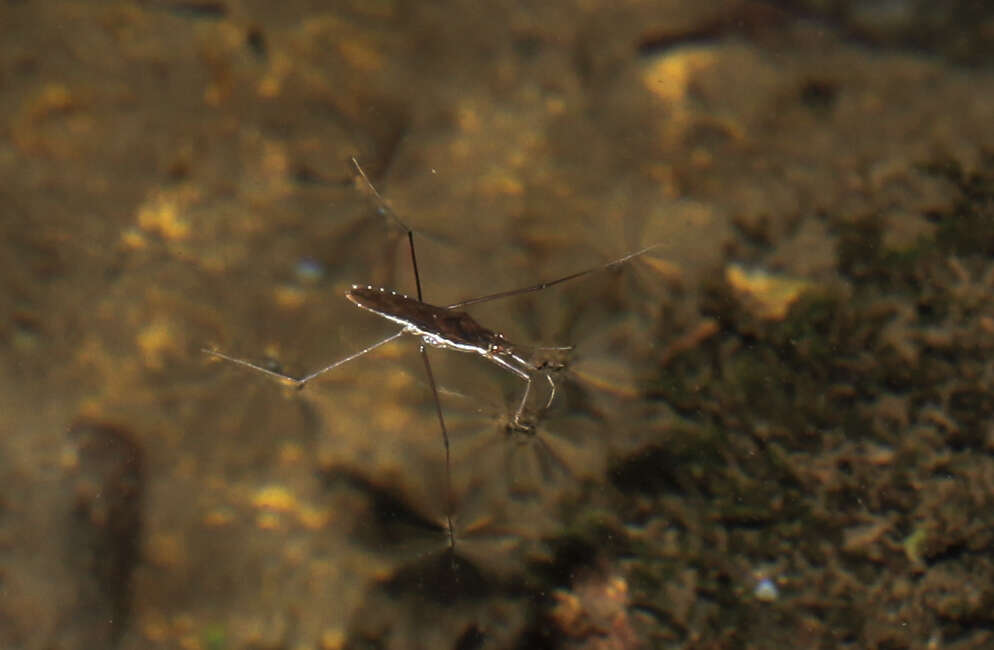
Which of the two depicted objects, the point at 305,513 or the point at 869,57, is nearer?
the point at 305,513

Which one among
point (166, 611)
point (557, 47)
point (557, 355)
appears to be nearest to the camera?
point (166, 611)

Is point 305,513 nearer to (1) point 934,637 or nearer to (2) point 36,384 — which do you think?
(2) point 36,384

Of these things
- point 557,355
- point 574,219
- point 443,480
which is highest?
point 574,219

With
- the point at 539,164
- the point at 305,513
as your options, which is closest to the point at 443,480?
the point at 305,513

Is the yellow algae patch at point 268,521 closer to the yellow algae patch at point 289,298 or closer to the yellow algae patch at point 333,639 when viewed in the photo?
the yellow algae patch at point 333,639

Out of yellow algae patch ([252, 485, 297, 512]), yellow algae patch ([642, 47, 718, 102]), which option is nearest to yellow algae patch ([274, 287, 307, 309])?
yellow algae patch ([252, 485, 297, 512])

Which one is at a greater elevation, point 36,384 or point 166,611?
point 36,384
